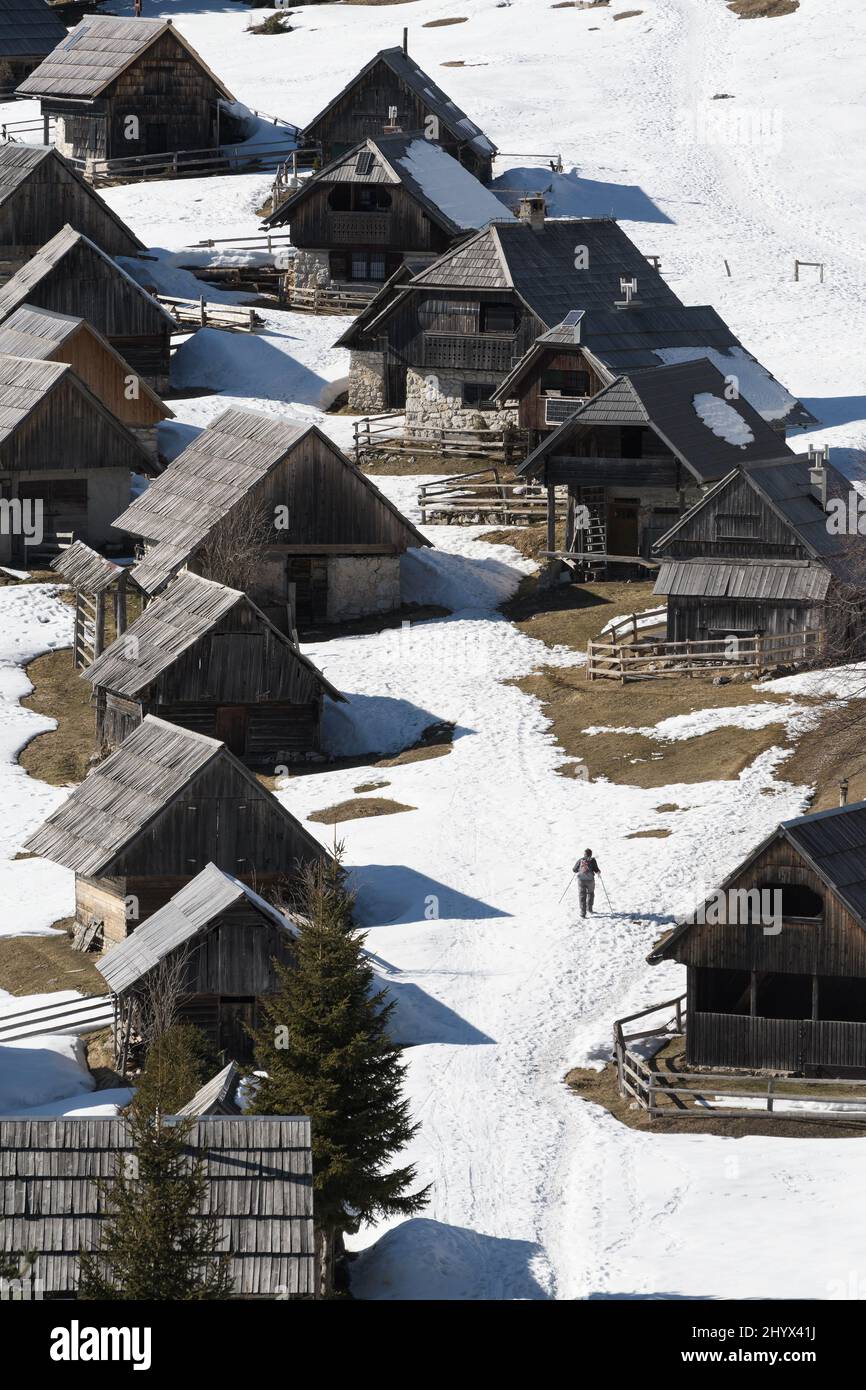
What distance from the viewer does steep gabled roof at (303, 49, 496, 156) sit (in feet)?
276

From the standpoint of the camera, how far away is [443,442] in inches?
2697

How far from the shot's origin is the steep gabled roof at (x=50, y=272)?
70062 mm

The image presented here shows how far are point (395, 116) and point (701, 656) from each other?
36.8 meters

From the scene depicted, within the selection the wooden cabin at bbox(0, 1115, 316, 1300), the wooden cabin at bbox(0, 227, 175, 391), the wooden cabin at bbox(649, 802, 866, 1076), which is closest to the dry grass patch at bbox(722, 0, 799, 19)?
the wooden cabin at bbox(0, 227, 175, 391)

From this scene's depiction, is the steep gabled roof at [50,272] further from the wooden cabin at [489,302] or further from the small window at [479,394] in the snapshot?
the small window at [479,394]

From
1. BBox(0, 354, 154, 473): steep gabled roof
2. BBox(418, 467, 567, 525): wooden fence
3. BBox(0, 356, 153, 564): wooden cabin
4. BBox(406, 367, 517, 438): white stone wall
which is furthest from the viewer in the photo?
BBox(406, 367, 517, 438): white stone wall

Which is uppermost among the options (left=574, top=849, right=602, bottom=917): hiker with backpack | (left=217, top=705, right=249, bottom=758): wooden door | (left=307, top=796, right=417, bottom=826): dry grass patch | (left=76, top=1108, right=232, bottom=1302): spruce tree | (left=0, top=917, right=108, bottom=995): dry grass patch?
(left=217, top=705, right=249, bottom=758): wooden door

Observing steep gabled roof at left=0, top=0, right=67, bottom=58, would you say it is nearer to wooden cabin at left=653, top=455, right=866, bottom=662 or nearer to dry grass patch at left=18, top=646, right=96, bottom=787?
dry grass patch at left=18, top=646, right=96, bottom=787

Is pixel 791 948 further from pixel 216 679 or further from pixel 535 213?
pixel 535 213

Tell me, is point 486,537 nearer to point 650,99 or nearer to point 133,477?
point 133,477

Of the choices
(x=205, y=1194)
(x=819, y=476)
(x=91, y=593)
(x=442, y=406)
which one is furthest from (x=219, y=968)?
(x=442, y=406)

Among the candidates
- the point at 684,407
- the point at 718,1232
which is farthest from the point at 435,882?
the point at 684,407
